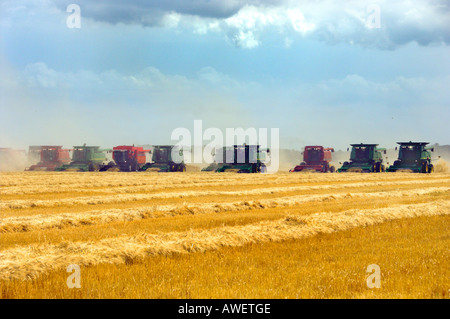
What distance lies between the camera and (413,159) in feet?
165

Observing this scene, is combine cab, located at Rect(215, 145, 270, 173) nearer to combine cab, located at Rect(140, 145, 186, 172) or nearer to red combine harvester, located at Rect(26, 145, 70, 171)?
combine cab, located at Rect(140, 145, 186, 172)

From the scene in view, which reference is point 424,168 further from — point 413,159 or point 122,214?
point 122,214

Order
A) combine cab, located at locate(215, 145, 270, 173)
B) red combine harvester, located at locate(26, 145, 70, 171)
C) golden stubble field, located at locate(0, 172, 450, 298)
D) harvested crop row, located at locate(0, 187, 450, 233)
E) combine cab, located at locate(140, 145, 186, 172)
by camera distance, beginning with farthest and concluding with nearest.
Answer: red combine harvester, located at locate(26, 145, 70, 171), combine cab, located at locate(140, 145, 186, 172), combine cab, located at locate(215, 145, 270, 173), harvested crop row, located at locate(0, 187, 450, 233), golden stubble field, located at locate(0, 172, 450, 298)

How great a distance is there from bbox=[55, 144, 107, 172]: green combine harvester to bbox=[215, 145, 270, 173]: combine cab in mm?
14383

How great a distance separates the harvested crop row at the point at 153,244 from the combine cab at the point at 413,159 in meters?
38.1

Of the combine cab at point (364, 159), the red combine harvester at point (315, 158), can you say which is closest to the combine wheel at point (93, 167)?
the red combine harvester at point (315, 158)

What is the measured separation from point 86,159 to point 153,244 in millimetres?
46390

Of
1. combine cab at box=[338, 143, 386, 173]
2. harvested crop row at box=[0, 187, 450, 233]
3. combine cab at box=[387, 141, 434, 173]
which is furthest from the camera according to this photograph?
combine cab at box=[338, 143, 386, 173]

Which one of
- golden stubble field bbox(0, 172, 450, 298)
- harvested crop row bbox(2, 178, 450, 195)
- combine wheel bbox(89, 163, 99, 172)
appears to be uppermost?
combine wheel bbox(89, 163, 99, 172)

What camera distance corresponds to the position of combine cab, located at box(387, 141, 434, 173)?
162 feet

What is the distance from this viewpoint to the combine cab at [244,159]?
49.2 metres

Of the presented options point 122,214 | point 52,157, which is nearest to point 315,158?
point 52,157

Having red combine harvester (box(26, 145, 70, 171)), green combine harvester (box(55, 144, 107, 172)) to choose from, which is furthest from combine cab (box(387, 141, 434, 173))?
red combine harvester (box(26, 145, 70, 171))
